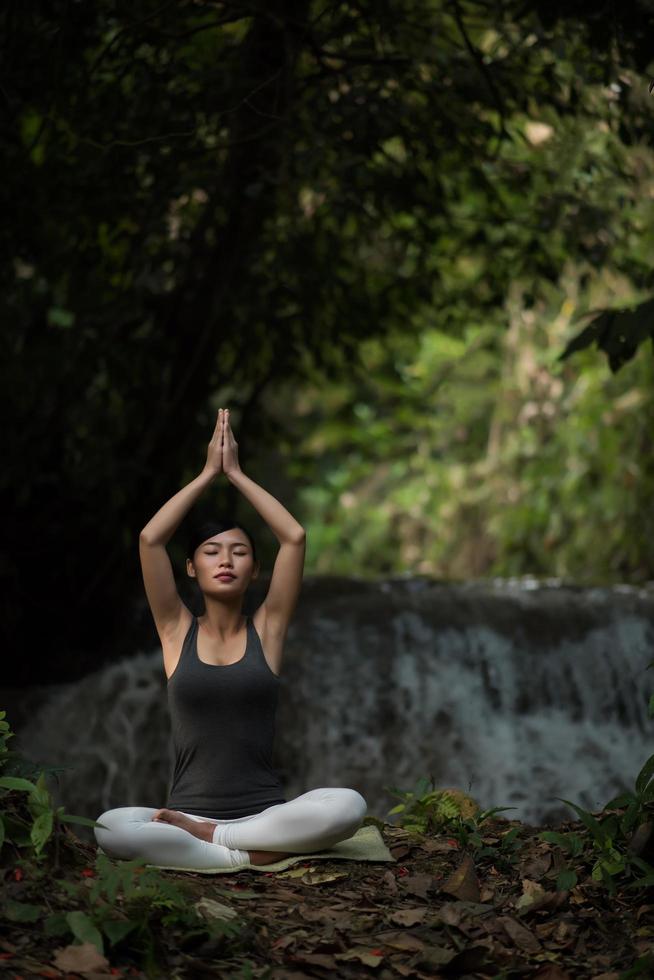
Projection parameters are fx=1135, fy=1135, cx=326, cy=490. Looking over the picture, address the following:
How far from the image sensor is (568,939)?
3.39m

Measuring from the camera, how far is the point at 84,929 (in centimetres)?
299

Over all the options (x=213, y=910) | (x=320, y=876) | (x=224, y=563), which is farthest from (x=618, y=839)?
(x=224, y=563)

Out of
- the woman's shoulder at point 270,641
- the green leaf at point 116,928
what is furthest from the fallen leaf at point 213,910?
the woman's shoulder at point 270,641

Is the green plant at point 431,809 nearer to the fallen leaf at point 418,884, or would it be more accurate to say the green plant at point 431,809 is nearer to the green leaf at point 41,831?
the fallen leaf at point 418,884

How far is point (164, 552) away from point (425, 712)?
4361 mm

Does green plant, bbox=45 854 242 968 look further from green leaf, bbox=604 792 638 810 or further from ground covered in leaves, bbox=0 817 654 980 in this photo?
green leaf, bbox=604 792 638 810

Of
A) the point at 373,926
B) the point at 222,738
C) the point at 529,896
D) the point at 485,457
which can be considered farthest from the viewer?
the point at 485,457

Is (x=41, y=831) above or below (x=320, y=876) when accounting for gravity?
above

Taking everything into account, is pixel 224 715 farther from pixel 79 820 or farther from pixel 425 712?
pixel 425 712

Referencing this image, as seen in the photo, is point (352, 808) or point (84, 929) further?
point (352, 808)

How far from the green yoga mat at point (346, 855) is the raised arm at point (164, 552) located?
850 millimetres

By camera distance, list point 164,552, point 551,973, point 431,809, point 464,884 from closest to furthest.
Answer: point 551,973
point 464,884
point 164,552
point 431,809

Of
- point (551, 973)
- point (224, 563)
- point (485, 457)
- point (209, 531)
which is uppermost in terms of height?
point (485, 457)

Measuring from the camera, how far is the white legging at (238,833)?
3713mm
